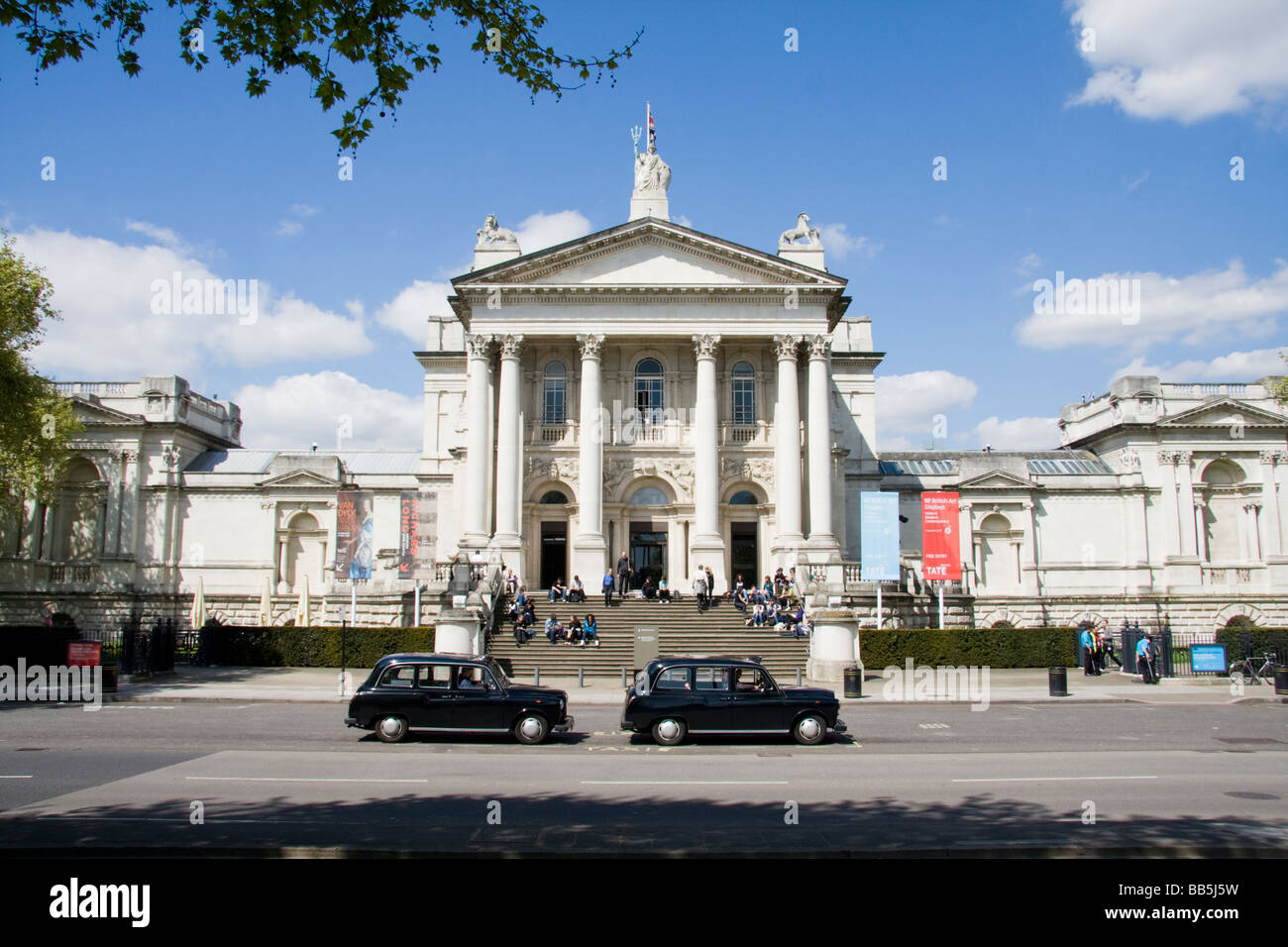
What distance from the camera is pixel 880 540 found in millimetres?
34406

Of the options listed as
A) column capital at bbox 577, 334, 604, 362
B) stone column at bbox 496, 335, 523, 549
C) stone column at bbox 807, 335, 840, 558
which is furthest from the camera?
column capital at bbox 577, 334, 604, 362

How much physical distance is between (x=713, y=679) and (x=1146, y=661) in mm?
19853

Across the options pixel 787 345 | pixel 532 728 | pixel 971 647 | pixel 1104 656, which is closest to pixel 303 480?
pixel 787 345

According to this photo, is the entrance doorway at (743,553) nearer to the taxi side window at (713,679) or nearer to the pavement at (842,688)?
the pavement at (842,688)

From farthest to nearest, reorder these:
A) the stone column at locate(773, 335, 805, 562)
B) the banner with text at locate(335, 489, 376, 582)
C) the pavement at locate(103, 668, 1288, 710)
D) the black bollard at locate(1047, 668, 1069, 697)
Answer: the stone column at locate(773, 335, 805, 562) → the banner with text at locate(335, 489, 376, 582) → the black bollard at locate(1047, 668, 1069, 697) → the pavement at locate(103, 668, 1288, 710)

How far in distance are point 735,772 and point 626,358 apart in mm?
32251

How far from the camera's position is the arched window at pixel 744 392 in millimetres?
44906

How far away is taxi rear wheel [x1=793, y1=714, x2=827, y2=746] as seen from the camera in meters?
17.7

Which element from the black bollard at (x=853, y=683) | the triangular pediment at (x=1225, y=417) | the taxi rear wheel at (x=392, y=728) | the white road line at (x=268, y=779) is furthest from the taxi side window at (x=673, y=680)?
the triangular pediment at (x=1225, y=417)

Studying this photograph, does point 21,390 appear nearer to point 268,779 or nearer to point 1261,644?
point 268,779

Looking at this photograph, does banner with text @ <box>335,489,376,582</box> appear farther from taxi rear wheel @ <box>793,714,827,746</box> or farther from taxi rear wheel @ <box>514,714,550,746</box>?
taxi rear wheel @ <box>793,714,827,746</box>

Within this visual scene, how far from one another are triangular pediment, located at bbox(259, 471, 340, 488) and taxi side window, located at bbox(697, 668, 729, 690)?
39.6 meters

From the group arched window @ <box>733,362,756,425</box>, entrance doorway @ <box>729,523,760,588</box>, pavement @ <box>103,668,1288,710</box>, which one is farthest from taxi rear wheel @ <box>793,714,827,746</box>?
arched window @ <box>733,362,756,425</box>
